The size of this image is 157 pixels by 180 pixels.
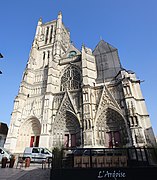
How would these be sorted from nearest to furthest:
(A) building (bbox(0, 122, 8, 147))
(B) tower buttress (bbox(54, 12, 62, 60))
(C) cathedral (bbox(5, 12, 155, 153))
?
(C) cathedral (bbox(5, 12, 155, 153)) → (A) building (bbox(0, 122, 8, 147)) → (B) tower buttress (bbox(54, 12, 62, 60))

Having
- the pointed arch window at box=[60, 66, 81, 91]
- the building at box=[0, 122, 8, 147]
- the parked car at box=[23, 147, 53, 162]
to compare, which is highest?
the pointed arch window at box=[60, 66, 81, 91]

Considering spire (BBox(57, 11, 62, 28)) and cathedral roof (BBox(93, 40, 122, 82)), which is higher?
spire (BBox(57, 11, 62, 28))

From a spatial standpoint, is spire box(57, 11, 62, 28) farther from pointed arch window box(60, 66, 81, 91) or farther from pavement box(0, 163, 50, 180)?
pavement box(0, 163, 50, 180)

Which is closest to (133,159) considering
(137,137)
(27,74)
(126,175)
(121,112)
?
(126,175)

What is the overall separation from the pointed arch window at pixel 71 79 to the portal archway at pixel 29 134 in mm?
5435

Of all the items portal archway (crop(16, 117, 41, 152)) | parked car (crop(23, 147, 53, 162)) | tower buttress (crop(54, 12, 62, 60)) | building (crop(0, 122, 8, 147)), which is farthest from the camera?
tower buttress (crop(54, 12, 62, 60))

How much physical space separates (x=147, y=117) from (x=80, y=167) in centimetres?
1040

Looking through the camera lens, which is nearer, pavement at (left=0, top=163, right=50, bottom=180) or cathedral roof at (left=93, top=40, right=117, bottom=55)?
pavement at (left=0, top=163, right=50, bottom=180)

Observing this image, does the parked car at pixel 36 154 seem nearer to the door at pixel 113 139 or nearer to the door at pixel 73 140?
the door at pixel 73 140

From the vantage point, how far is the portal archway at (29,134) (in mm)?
14977

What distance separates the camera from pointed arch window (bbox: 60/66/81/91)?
1718 cm

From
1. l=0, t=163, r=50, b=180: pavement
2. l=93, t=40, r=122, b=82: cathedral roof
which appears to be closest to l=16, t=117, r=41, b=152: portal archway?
l=0, t=163, r=50, b=180: pavement

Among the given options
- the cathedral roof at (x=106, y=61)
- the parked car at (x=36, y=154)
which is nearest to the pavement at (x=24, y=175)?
the parked car at (x=36, y=154)

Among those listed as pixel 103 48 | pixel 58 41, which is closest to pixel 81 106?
pixel 103 48
